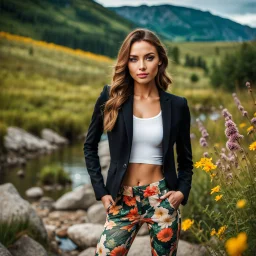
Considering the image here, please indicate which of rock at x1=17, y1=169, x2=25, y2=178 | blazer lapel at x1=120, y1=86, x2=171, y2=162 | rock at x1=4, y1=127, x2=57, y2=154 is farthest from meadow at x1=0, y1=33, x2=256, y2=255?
rock at x1=17, y1=169, x2=25, y2=178

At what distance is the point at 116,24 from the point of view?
170625mm

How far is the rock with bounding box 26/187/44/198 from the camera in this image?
8.82m

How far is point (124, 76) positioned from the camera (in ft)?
9.27

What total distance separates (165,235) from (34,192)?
669 centimetres

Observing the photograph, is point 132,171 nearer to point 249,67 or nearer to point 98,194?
point 98,194

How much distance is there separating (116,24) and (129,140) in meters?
173

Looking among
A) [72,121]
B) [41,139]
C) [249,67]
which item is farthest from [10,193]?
[249,67]

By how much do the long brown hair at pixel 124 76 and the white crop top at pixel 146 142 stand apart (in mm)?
167

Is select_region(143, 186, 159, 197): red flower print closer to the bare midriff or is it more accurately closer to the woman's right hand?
the bare midriff

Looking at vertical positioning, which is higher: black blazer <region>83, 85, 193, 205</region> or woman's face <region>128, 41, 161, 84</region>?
woman's face <region>128, 41, 161, 84</region>

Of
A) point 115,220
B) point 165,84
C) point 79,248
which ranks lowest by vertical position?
point 79,248

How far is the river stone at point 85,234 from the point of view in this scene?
5.54 metres

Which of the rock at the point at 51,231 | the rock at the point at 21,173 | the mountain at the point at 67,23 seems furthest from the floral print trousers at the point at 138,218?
→ the mountain at the point at 67,23

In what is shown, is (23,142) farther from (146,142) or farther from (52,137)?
(146,142)
